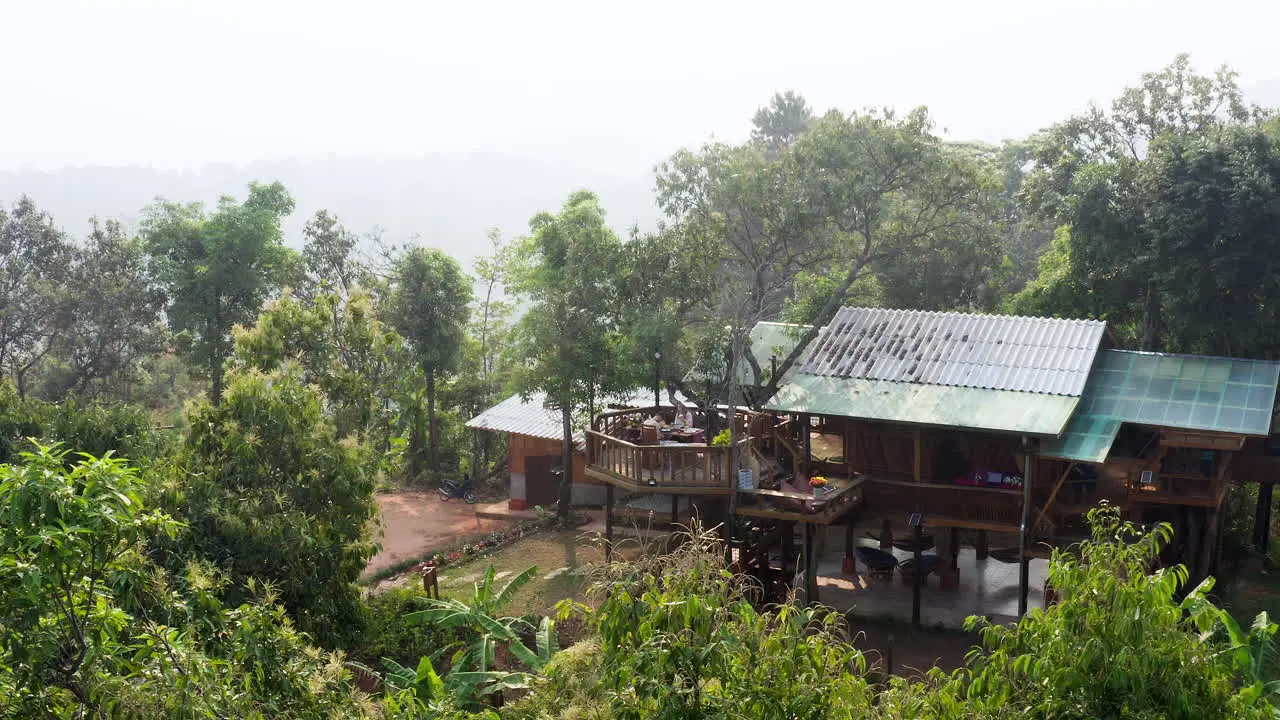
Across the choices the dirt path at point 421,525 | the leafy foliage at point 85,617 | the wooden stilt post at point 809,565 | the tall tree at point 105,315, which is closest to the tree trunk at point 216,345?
the tall tree at point 105,315

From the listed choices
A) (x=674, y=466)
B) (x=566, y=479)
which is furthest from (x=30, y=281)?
(x=674, y=466)

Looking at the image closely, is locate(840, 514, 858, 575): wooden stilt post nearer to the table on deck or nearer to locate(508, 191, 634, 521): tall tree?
the table on deck

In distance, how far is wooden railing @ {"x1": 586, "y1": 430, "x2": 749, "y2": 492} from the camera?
17.2 metres

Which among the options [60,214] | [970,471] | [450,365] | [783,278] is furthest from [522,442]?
[60,214]

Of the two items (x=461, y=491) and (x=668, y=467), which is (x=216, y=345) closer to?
(x=461, y=491)

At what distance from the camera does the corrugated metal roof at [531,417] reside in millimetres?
23891

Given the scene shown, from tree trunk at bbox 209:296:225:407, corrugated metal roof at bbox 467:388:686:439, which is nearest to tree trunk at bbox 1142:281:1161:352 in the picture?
corrugated metal roof at bbox 467:388:686:439

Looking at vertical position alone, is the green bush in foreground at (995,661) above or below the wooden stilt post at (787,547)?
above

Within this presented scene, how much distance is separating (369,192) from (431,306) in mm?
151294

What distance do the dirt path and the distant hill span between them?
3901 inches

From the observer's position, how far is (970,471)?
17531mm

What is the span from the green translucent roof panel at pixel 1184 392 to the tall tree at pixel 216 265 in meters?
22.4

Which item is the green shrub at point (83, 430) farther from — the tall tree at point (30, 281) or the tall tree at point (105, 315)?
the tall tree at point (105, 315)

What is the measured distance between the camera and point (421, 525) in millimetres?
24250
